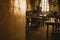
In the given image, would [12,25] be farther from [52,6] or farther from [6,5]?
[52,6]

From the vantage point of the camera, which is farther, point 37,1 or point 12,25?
point 37,1

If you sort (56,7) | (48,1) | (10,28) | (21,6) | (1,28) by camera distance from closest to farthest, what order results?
1. (1,28)
2. (10,28)
3. (21,6)
4. (56,7)
5. (48,1)

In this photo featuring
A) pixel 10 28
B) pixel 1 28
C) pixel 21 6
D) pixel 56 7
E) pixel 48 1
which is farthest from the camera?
pixel 48 1

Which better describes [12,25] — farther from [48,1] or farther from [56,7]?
[48,1]

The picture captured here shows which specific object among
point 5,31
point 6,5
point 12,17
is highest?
point 6,5

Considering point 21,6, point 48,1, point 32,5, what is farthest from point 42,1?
point 21,6

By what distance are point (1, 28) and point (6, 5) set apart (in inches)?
9.1

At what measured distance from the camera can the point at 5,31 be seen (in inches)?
65.3

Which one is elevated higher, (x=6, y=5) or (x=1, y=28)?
(x=6, y=5)

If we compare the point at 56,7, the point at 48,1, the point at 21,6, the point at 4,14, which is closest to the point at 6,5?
the point at 4,14

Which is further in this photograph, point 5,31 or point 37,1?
point 37,1

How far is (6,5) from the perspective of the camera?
1.66 meters

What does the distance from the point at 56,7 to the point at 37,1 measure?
6.62 feet

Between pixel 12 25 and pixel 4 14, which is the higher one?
pixel 4 14
